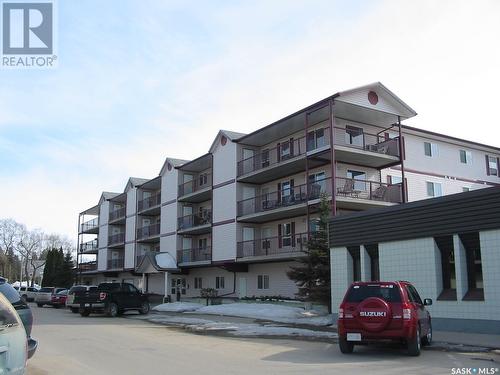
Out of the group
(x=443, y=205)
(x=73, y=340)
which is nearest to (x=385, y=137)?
(x=443, y=205)

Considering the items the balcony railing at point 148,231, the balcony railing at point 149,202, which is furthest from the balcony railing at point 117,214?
the balcony railing at point 148,231

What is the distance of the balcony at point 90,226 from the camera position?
7168cm

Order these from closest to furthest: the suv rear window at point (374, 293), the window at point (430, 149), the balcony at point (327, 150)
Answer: the suv rear window at point (374, 293) → the balcony at point (327, 150) → the window at point (430, 149)

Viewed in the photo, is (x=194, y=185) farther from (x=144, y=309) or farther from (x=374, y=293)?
(x=374, y=293)

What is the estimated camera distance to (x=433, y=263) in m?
18.5

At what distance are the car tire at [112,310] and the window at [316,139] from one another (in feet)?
46.7

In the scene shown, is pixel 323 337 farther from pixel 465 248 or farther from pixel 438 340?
pixel 465 248

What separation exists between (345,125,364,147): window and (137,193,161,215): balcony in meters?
24.0

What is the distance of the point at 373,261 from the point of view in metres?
21.5

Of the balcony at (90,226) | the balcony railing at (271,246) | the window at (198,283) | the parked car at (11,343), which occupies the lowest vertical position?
the window at (198,283)

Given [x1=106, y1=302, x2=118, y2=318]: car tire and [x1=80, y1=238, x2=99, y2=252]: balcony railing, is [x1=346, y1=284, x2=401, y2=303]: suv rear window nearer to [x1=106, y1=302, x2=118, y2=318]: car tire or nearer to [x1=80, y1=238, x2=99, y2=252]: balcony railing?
[x1=106, y1=302, x2=118, y2=318]: car tire

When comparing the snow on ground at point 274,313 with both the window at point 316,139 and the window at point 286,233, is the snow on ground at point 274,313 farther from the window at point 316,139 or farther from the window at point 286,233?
the window at point 316,139

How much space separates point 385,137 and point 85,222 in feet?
168

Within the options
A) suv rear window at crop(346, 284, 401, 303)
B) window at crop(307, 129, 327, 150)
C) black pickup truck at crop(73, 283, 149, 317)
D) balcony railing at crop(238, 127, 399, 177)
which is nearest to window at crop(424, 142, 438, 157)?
balcony railing at crop(238, 127, 399, 177)
